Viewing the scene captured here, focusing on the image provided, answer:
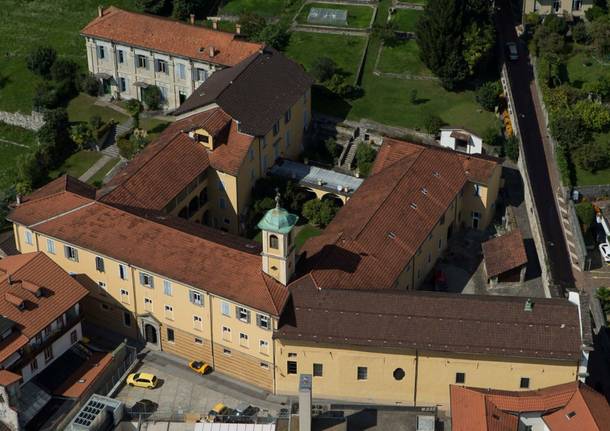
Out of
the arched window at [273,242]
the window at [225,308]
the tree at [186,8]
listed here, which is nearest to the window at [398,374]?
the arched window at [273,242]

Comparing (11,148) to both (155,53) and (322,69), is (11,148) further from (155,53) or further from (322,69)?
(322,69)

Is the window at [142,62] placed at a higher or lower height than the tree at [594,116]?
higher

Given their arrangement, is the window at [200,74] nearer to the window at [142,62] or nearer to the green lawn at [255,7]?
the window at [142,62]

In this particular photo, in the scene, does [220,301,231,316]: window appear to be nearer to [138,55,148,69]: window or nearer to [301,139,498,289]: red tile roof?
[301,139,498,289]: red tile roof

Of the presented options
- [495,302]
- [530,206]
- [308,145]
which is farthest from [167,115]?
[495,302]

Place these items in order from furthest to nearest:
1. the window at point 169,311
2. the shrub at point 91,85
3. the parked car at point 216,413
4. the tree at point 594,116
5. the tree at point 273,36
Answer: the tree at point 273,36 → the shrub at point 91,85 → the tree at point 594,116 → the window at point 169,311 → the parked car at point 216,413

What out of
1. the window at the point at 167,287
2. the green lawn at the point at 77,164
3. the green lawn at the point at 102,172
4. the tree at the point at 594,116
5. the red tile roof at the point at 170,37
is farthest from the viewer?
the red tile roof at the point at 170,37
